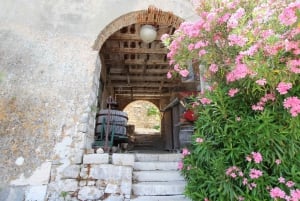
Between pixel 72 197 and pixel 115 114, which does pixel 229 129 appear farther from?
pixel 115 114

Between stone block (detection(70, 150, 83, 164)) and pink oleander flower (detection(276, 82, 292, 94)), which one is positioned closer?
pink oleander flower (detection(276, 82, 292, 94))

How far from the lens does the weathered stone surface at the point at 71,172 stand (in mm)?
2646

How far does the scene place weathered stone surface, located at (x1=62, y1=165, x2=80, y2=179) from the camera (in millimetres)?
2646

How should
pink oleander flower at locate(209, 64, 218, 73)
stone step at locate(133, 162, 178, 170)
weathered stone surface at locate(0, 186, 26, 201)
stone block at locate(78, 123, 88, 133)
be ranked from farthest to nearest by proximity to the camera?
stone step at locate(133, 162, 178, 170) → stone block at locate(78, 123, 88, 133) → weathered stone surface at locate(0, 186, 26, 201) → pink oleander flower at locate(209, 64, 218, 73)

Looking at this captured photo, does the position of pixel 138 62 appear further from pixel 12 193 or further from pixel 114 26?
pixel 12 193

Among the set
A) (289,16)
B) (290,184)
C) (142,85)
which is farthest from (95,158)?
(142,85)

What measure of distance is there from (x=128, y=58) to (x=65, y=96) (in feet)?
8.51

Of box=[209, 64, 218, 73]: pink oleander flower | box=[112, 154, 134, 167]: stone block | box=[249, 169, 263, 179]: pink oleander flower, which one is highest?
box=[209, 64, 218, 73]: pink oleander flower

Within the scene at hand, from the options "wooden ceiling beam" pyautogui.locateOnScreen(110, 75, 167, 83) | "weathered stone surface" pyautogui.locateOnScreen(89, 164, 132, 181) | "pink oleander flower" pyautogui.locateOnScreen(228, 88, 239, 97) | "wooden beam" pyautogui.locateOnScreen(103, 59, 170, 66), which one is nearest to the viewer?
"pink oleander flower" pyautogui.locateOnScreen(228, 88, 239, 97)

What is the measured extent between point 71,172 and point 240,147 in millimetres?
1792

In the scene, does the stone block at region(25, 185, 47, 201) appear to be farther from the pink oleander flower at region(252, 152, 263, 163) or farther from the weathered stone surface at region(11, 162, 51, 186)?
the pink oleander flower at region(252, 152, 263, 163)

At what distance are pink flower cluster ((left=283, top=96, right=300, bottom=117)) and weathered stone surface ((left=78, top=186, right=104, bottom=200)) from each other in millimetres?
1955

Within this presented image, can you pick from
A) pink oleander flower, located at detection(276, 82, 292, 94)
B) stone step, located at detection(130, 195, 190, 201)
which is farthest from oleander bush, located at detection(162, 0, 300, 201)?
stone step, located at detection(130, 195, 190, 201)

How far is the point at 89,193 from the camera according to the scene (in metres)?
2.58
